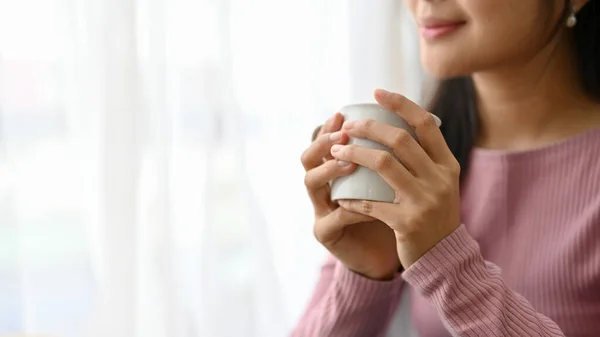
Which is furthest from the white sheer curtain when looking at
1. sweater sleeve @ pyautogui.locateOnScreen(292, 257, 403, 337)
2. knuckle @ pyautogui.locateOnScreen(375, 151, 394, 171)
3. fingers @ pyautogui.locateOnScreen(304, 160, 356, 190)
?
knuckle @ pyautogui.locateOnScreen(375, 151, 394, 171)

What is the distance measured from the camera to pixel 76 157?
0.72 meters

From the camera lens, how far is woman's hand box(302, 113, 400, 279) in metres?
0.68

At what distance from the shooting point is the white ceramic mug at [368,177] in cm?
63

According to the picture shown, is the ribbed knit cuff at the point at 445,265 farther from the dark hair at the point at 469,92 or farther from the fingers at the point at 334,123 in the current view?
the dark hair at the point at 469,92

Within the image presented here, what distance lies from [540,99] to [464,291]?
37cm

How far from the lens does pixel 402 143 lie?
2.01 ft

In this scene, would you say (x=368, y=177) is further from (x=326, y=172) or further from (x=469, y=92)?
(x=469, y=92)

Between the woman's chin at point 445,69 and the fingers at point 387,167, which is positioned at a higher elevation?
the woman's chin at point 445,69

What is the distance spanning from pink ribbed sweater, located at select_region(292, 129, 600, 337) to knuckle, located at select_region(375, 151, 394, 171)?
15 cm

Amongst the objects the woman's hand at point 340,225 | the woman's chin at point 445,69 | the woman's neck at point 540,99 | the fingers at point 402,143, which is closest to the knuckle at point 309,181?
the woman's hand at point 340,225

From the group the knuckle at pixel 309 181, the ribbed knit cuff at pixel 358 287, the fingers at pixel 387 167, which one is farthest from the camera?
the ribbed knit cuff at pixel 358 287

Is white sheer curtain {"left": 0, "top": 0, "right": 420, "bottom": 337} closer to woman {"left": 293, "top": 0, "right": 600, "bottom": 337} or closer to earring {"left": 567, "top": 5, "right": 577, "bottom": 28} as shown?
woman {"left": 293, "top": 0, "right": 600, "bottom": 337}

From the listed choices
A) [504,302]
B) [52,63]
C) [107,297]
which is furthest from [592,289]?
[52,63]

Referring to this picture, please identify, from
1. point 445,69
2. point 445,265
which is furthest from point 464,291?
point 445,69
